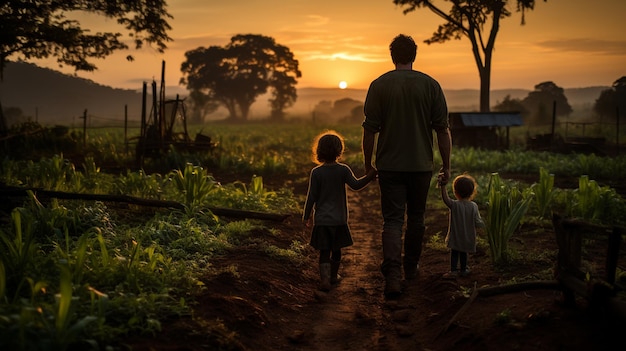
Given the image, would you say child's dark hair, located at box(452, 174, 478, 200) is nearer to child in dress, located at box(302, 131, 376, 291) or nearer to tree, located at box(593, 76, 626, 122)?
child in dress, located at box(302, 131, 376, 291)

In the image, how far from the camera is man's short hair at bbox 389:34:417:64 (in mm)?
5367

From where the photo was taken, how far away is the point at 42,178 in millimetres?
9398

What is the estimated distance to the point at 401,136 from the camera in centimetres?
533

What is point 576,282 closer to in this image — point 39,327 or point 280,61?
point 39,327

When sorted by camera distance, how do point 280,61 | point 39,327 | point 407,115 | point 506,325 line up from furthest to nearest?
point 280,61
point 407,115
point 506,325
point 39,327

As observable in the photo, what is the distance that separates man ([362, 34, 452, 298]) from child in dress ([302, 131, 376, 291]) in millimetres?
354

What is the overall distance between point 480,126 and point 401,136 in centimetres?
2284

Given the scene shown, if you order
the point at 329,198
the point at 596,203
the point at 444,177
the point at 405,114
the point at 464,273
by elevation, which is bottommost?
the point at 464,273

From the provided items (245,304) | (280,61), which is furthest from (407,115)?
(280,61)

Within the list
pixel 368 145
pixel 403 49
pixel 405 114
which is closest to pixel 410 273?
pixel 368 145

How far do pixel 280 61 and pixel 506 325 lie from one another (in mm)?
72601

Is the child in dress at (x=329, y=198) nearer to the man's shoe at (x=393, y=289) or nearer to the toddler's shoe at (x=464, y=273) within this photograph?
the man's shoe at (x=393, y=289)

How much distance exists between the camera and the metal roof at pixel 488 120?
87.7ft

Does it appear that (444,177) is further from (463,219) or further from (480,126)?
(480,126)
